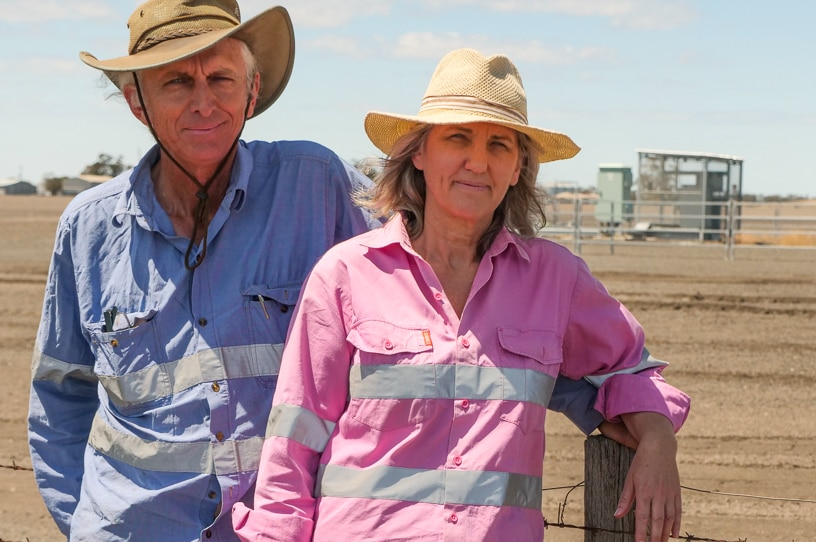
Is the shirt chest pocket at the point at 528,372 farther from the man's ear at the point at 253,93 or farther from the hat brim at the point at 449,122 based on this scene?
the man's ear at the point at 253,93

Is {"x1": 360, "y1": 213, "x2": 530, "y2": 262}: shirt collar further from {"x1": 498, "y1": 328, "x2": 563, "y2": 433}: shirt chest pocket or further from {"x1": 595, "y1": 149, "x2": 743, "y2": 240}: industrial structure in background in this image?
{"x1": 595, "y1": 149, "x2": 743, "y2": 240}: industrial structure in background

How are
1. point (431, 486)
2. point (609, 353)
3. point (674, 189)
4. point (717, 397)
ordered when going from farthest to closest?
1. point (674, 189)
2. point (717, 397)
3. point (609, 353)
4. point (431, 486)

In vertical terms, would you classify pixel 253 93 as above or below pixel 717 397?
above

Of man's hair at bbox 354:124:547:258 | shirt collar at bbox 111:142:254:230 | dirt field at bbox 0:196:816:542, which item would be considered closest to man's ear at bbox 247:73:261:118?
shirt collar at bbox 111:142:254:230

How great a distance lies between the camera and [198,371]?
2.34 metres

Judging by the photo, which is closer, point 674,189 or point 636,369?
point 636,369

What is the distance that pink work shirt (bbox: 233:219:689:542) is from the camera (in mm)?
2035

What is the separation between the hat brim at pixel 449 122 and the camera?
2.20 meters

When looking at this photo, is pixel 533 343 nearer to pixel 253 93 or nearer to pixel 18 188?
pixel 253 93

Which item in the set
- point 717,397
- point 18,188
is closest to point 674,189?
point 717,397

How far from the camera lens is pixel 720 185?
79.3 ft

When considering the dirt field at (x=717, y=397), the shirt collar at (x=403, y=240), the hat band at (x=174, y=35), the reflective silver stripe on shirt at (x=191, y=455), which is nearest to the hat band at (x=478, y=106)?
the shirt collar at (x=403, y=240)

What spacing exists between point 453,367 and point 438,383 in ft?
0.15

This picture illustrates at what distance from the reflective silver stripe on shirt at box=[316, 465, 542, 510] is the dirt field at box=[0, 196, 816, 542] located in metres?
1.28
